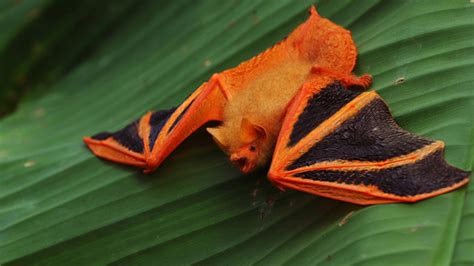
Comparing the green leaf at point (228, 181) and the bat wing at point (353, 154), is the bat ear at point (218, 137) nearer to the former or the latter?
the green leaf at point (228, 181)

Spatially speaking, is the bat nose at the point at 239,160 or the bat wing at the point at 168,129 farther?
the bat wing at the point at 168,129

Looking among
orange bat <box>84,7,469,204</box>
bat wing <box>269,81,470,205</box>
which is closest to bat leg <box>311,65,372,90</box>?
orange bat <box>84,7,469,204</box>

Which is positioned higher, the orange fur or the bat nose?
the orange fur

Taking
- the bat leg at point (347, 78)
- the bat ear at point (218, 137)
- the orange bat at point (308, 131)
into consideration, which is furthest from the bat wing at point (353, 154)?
the bat ear at point (218, 137)

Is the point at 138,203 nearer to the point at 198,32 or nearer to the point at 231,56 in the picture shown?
the point at 231,56

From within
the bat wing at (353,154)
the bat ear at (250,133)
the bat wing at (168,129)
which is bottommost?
the bat wing at (353,154)

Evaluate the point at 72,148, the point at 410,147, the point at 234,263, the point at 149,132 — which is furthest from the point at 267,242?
the point at 72,148

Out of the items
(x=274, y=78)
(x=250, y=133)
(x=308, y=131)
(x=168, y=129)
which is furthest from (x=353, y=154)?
(x=168, y=129)

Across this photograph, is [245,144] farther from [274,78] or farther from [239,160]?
[274,78]

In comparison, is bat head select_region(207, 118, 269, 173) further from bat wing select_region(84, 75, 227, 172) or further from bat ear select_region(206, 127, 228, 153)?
bat wing select_region(84, 75, 227, 172)
